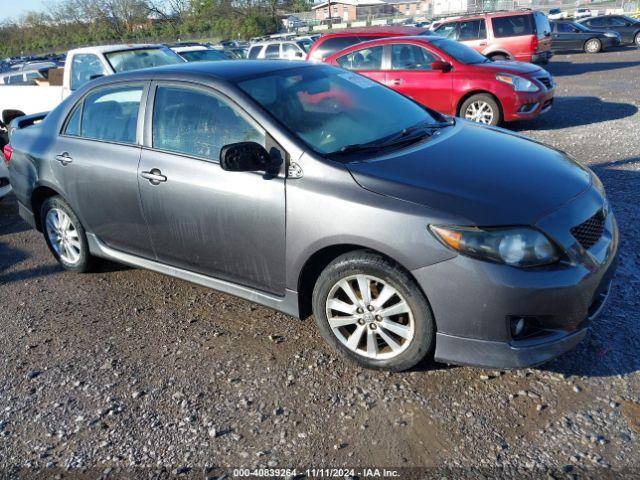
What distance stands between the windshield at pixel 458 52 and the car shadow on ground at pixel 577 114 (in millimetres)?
1308

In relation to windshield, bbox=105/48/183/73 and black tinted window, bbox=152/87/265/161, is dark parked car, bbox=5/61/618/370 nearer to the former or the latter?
black tinted window, bbox=152/87/265/161

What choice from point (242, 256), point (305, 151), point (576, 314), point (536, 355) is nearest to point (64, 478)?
point (242, 256)

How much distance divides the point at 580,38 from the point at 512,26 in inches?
377

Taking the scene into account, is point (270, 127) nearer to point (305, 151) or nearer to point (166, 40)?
point (305, 151)

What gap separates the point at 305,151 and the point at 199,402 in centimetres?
153

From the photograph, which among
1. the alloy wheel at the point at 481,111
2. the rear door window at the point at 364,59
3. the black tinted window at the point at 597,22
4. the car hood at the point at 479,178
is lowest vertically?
the alloy wheel at the point at 481,111

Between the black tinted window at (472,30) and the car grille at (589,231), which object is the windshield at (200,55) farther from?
the car grille at (589,231)

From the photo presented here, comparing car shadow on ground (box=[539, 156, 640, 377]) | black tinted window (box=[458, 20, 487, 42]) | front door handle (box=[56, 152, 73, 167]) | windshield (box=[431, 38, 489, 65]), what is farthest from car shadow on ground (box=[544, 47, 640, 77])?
front door handle (box=[56, 152, 73, 167])

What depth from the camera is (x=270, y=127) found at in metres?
3.37

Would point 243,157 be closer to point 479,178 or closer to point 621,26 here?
point 479,178

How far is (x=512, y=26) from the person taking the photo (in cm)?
1480

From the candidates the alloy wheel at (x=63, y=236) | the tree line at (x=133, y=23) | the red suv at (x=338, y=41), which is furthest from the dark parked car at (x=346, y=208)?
the tree line at (x=133, y=23)

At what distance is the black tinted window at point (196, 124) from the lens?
11.6ft

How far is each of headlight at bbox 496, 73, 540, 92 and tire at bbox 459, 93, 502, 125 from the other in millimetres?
327
